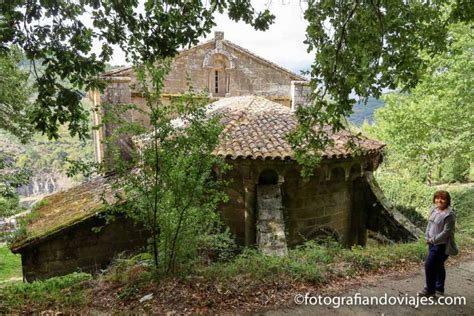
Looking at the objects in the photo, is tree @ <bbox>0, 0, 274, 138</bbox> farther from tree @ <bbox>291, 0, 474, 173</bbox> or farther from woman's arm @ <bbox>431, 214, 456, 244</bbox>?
woman's arm @ <bbox>431, 214, 456, 244</bbox>

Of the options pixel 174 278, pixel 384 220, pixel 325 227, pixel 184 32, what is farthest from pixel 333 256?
pixel 184 32

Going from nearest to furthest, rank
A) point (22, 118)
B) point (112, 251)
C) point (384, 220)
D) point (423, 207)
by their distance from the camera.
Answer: point (112, 251) → point (384, 220) → point (22, 118) → point (423, 207)

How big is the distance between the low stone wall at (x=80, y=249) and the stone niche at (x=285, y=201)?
7.25ft

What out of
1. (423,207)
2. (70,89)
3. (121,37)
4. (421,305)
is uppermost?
(121,37)

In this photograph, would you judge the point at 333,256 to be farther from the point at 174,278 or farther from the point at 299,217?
the point at 174,278

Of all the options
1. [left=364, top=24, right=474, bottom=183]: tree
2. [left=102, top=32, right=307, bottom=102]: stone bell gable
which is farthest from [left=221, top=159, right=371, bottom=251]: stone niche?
[left=102, top=32, right=307, bottom=102]: stone bell gable

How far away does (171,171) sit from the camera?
367cm

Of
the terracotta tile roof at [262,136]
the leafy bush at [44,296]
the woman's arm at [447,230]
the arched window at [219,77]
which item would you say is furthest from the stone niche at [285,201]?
the arched window at [219,77]

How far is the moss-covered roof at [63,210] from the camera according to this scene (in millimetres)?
6281

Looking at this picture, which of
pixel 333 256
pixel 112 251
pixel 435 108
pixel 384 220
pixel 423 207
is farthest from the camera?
pixel 423 207

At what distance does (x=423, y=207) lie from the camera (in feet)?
41.7

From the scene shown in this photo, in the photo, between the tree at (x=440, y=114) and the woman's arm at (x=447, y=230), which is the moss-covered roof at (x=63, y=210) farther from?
the tree at (x=440, y=114)

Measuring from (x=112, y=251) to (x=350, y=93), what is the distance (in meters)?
5.70

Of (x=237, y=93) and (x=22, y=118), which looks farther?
(x=237, y=93)
